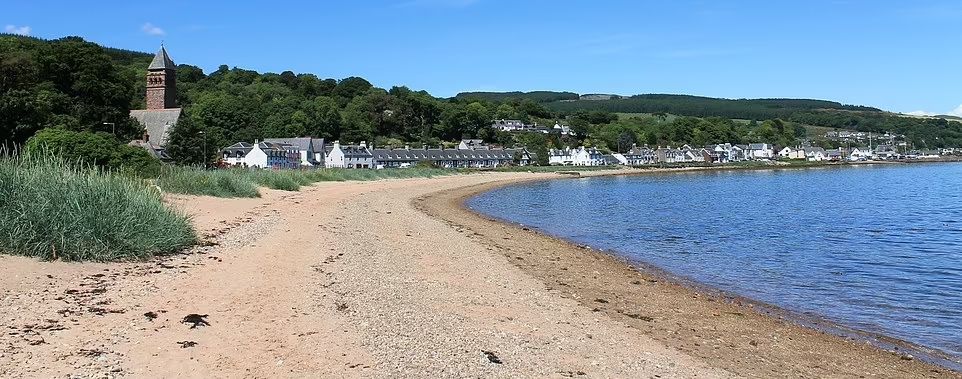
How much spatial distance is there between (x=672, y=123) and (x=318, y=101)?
9080 centimetres

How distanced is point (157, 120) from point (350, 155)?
27759 mm

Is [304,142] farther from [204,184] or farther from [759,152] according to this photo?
[759,152]

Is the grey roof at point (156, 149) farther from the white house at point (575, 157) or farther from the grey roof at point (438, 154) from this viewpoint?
the white house at point (575, 157)

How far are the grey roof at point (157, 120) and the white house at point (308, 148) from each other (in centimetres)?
2075

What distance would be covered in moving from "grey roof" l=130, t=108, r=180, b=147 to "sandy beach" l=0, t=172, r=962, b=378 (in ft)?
206

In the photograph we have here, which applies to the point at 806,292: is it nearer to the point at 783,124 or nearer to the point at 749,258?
the point at 749,258

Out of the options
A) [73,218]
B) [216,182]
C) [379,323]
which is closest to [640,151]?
[216,182]

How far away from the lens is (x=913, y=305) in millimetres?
10992

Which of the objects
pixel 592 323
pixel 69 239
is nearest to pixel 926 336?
pixel 592 323

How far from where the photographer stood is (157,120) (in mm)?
72062

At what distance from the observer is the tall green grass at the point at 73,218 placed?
10062mm

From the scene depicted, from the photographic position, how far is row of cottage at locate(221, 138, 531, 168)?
8250 centimetres

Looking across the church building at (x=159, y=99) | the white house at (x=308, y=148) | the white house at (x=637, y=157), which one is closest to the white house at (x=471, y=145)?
the white house at (x=308, y=148)

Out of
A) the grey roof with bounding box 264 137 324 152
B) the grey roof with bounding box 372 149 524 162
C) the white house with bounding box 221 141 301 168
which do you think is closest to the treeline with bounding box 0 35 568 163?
the white house with bounding box 221 141 301 168
